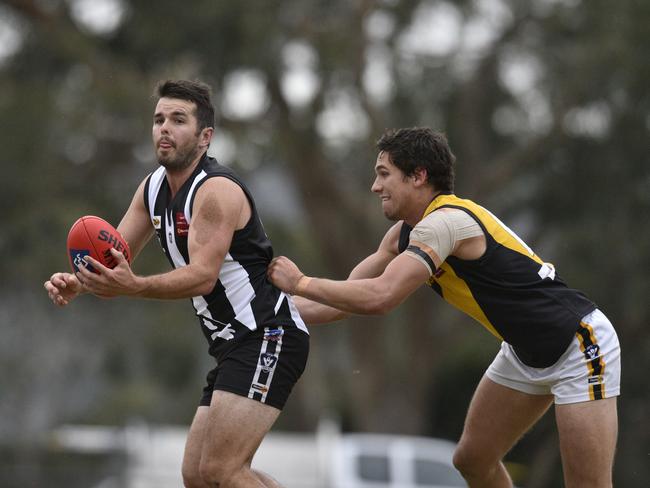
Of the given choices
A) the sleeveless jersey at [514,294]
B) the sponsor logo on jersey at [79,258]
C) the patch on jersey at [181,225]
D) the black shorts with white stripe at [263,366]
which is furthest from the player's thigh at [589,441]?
the sponsor logo on jersey at [79,258]

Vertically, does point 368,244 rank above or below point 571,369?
above

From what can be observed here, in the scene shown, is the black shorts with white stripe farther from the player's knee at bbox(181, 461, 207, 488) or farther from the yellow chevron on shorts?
the yellow chevron on shorts

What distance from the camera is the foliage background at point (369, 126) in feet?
68.7

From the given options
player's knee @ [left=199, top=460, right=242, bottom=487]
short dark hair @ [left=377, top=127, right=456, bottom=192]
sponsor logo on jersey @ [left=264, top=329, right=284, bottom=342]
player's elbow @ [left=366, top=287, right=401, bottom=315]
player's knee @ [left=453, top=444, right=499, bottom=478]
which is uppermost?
short dark hair @ [left=377, top=127, right=456, bottom=192]

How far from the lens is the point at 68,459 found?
21.8m

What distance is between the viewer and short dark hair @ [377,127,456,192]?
6.40m

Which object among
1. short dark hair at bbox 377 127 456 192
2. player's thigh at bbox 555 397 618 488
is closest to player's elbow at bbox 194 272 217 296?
short dark hair at bbox 377 127 456 192

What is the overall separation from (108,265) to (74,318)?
104ft

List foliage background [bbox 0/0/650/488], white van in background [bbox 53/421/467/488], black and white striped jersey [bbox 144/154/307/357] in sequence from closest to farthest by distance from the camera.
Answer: black and white striped jersey [bbox 144/154/307/357], white van in background [bbox 53/421/467/488], foliage background [bbox 0/0/650/488]

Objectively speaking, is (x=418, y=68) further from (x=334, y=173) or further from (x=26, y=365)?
A: (x=26, y=365)

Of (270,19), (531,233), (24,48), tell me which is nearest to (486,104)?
(531,233)

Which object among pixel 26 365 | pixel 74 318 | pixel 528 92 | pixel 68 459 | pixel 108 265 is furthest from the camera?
pixel 74 318

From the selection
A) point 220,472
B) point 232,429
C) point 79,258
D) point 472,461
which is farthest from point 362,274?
point 79,258

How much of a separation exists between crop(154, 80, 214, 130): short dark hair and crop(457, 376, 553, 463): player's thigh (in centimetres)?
231
